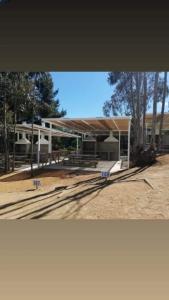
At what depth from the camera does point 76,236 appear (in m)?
4.86

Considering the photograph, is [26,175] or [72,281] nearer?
[72,281]

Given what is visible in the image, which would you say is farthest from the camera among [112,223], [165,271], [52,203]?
[52,203]

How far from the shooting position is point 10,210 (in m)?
7.82

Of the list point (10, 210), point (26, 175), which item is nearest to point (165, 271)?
point (10, 210)

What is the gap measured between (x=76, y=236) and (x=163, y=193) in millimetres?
4695

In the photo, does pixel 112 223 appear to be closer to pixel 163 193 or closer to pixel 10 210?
pixel 10 210

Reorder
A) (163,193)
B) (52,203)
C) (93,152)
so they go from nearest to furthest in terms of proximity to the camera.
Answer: (52,203)
(163,193)
(93,152)
